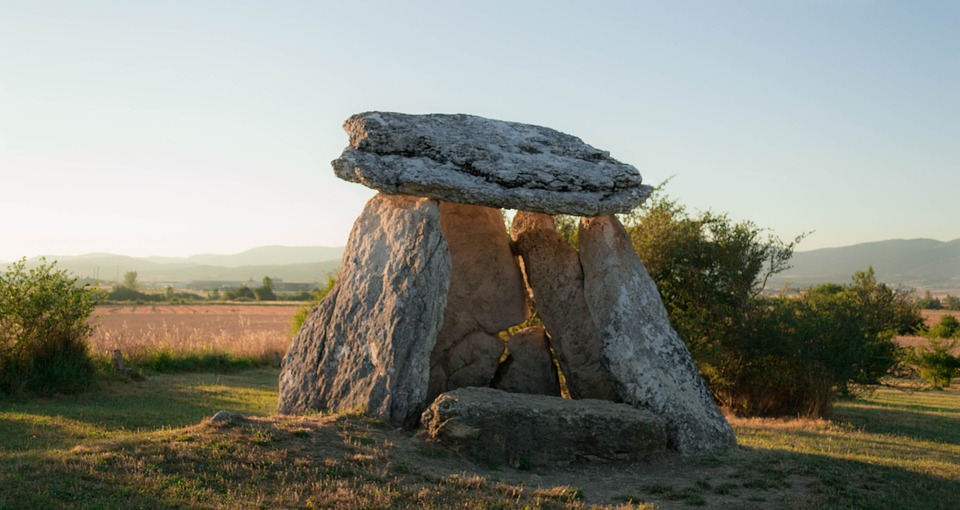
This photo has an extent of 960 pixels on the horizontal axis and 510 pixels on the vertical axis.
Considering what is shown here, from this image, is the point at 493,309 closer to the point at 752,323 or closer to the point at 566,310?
the point at 566,310

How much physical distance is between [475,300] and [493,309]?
38 centimetres

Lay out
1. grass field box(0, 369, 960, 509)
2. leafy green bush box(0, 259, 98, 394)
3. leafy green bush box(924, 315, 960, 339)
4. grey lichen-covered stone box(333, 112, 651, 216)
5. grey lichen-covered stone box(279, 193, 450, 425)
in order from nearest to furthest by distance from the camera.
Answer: grass field box(0, 369, 960, 509) → grey lichen-covered stone box(279, 193, 450, 425) → grey lichen-covered stone box(333, 112, 651, 216) → leafy green bush box(0, 259, 98, 394) → leafy green bush box(924, 315, 960, 339)

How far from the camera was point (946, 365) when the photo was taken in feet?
102

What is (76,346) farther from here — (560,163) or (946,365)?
(946,365)

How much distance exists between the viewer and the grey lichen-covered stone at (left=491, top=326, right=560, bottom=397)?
15.0m

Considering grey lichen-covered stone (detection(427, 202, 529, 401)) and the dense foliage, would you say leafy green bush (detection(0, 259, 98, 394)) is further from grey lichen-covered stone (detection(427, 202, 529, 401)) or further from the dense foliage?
the dense foliage

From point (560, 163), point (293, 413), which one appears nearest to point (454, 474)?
point (293, 413)

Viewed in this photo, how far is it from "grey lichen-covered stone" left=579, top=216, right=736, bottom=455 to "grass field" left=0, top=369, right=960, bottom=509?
0.66m

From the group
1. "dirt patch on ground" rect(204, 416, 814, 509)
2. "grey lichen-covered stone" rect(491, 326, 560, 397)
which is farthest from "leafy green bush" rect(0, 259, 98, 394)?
"grey lichen-covered stone" rect(491, 326, 560, 397)

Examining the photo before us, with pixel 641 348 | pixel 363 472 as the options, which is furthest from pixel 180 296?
pixel 363 472

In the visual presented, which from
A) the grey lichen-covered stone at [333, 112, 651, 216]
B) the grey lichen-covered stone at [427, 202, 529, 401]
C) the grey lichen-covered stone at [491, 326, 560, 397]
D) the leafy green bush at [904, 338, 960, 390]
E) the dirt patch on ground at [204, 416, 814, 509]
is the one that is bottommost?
the leafy green bush at [904, 338, 960, 390]

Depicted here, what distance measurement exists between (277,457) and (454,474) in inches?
82.4

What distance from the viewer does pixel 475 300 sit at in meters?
15.3

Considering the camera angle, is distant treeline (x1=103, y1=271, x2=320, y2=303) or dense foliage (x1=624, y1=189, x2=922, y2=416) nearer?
dense foliage (x1=624, y1=189, x2=922, y2=416)
